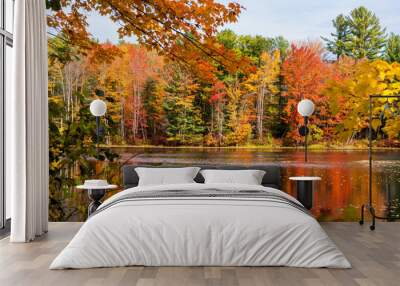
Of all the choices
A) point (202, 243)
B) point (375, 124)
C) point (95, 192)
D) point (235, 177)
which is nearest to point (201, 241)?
point (202, 243)

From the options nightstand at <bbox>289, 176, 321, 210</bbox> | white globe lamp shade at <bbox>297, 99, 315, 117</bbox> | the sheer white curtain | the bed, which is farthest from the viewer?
white globe lamp shade at <bbox>297, 99, 315, 117</bbox>

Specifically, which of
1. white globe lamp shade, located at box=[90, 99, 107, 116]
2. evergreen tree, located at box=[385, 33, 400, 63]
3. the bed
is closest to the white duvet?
the bed

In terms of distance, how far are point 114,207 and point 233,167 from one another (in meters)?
2.48

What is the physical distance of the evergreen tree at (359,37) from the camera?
24.0ft

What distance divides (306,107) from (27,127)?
345 cm

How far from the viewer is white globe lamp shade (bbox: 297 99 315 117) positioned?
6.92 m

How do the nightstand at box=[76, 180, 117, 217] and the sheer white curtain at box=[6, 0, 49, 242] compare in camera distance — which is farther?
the nightstand at box=[76, 180, 117, 217]

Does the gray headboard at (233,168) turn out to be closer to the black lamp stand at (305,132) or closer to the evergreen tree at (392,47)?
the black lamp stand at (305,132)

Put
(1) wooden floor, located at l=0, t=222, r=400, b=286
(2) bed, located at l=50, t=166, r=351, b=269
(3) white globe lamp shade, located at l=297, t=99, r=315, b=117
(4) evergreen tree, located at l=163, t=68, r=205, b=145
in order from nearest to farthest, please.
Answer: (1) wooden floor, located at l=0, t=222, r=400, b=286 → (2) bed, located at l=50, t=166, r=351, b=269 → (3) white globe lamp shade, located at l=297, t=99, r=315, b=117 → (4) evergreen tree, located at l=163, t=68, r=205, b=145

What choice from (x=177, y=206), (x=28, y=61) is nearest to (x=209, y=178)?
(x=177, y=206)

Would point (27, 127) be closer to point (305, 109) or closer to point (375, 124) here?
point (305, 109)

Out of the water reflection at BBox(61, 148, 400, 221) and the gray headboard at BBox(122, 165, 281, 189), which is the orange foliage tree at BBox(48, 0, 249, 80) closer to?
the water reflection at BBox(61, 148, 400, 221)

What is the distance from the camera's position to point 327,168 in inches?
284

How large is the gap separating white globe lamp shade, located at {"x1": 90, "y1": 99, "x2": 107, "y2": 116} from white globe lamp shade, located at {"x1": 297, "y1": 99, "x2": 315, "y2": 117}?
2.49m
